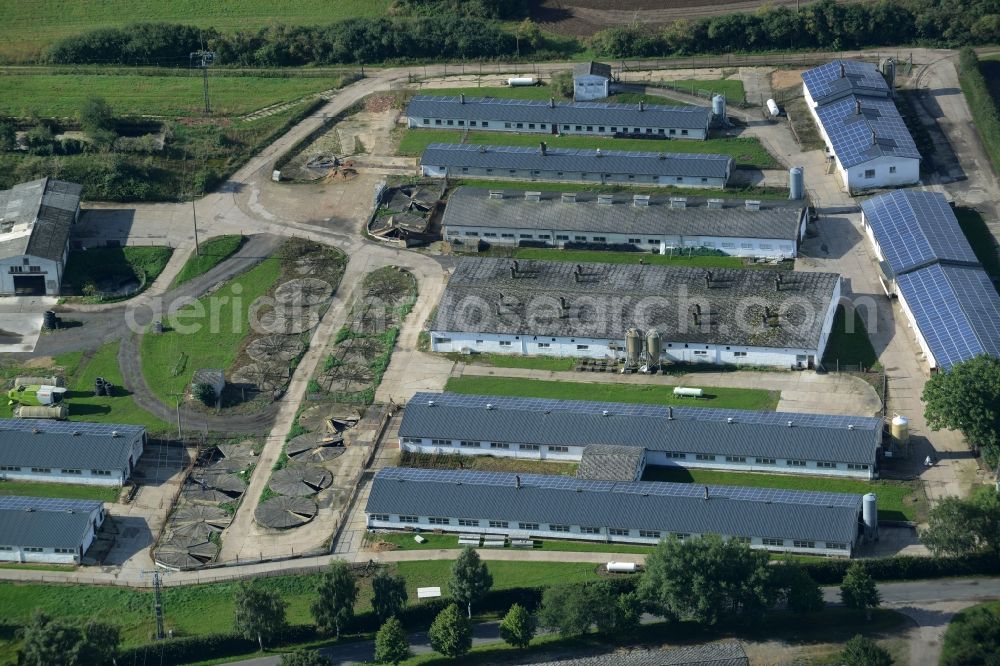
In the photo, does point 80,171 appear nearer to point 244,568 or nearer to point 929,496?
point 244,568

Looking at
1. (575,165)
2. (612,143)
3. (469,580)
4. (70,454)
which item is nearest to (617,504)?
(469,580)

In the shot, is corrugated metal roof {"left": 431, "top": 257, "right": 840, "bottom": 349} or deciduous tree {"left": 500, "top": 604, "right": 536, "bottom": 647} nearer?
deciduous tree {"left": 500, "top": 604, "right": 536, "bottom": 647}

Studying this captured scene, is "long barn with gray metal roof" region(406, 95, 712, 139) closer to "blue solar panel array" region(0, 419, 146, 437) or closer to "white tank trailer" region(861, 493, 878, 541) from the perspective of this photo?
"blue solar panel array" region(0, 419, 146, 437)

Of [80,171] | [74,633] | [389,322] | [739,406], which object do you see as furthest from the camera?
[80,171]

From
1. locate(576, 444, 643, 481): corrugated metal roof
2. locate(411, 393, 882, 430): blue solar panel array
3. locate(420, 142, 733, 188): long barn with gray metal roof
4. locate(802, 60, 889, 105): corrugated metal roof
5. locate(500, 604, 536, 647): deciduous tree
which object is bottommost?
locate(500, 604, 536, 647): deciduous tree

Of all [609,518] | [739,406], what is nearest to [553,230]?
[739,406]

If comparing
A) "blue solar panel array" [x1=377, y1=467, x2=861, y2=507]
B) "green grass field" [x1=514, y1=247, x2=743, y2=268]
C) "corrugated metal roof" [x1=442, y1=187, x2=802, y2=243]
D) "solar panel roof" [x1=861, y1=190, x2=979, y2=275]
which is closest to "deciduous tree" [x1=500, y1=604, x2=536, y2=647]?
"blue solar panel array" [x1=377, y1=467, x2=861, y2=507]
